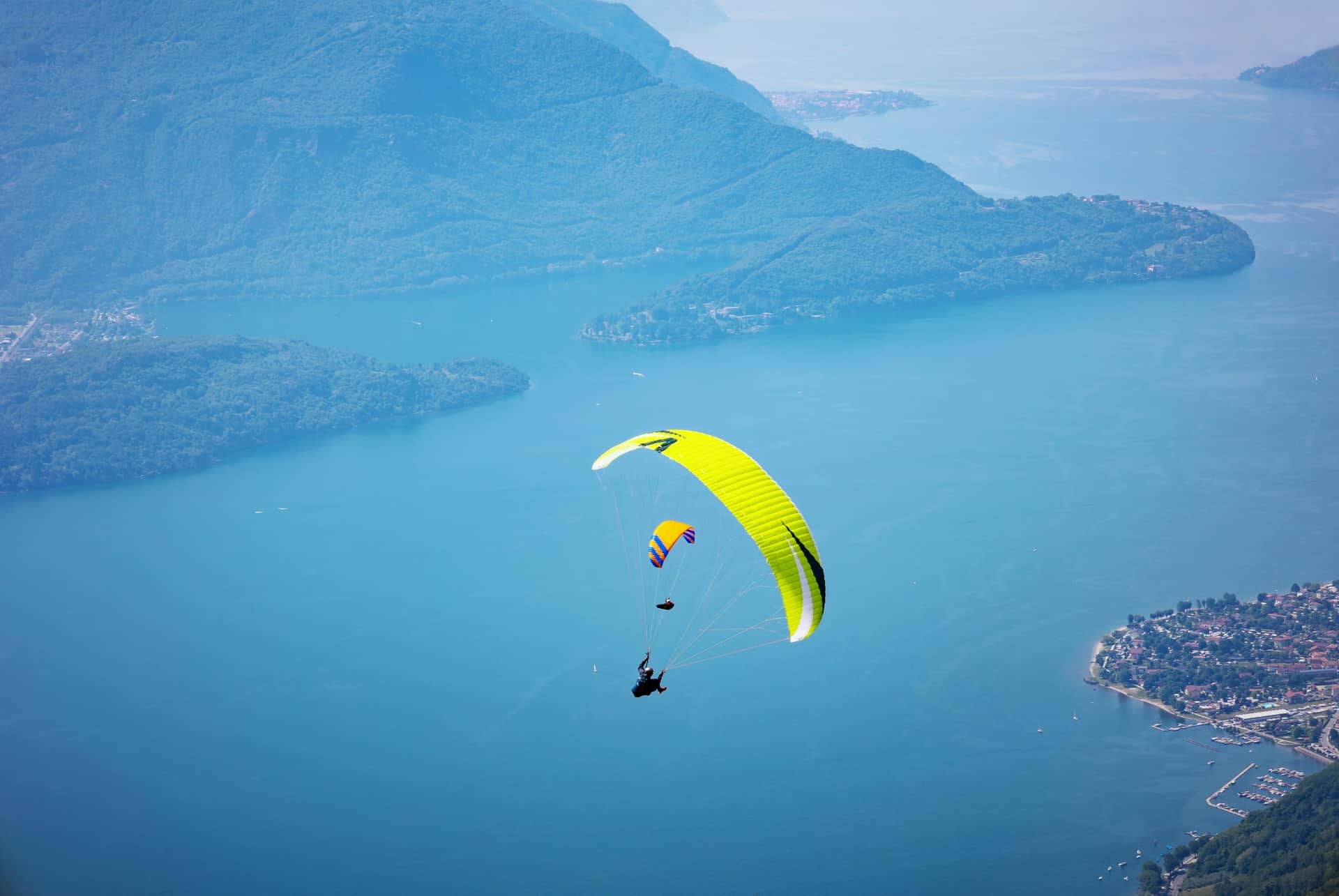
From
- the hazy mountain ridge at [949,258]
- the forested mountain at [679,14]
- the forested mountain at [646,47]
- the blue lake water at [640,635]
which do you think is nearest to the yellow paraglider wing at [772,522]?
the blue lake water at [640,635]

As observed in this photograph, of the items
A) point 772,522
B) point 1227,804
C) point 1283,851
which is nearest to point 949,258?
point 1227,804

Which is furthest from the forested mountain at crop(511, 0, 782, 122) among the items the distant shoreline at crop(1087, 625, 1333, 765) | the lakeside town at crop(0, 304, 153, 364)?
the distant shoreline at crop(1087, 625, 1333, 765)

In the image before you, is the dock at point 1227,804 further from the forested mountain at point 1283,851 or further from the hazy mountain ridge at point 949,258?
the hazy mountain ridge at point 949,258

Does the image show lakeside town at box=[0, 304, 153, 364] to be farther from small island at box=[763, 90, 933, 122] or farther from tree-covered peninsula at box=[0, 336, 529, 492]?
small island at box=[763, 90, 933, 122]

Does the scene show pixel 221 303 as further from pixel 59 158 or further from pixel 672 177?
pixel 672 177

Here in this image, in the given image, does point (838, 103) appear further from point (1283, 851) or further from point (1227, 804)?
point (1283, 851)

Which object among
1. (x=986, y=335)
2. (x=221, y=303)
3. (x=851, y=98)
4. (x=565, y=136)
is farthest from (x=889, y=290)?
(x=851, y=98)

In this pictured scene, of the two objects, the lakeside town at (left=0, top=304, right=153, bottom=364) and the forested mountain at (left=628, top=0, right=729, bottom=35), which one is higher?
the forested mountain at (left=628, top=0, right=729, bottom=35)
